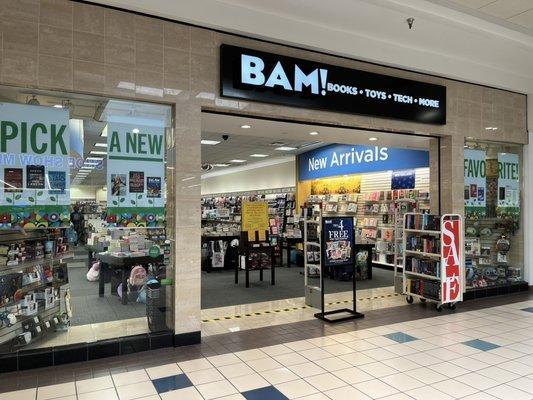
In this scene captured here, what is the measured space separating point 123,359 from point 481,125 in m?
6.43

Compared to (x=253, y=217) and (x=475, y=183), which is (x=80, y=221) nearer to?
(x=253, y=217)

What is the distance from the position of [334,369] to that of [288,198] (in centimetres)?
1131

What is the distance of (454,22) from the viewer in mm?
5082

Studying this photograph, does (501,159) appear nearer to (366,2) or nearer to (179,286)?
(366,2)

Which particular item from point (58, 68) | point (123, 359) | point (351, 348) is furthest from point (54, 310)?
point (351, 348)

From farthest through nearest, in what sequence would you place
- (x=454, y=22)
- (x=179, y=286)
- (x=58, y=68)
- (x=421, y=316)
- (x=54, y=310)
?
(x=421, y=316)
(x=454, y=22)
(x=179, y=286)
(x=54, y=310)
(x=58, y=68)

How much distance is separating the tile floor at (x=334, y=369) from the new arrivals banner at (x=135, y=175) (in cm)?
146

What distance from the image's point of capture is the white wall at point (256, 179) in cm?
1531

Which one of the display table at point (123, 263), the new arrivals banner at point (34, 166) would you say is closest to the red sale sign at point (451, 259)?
the display table at point (123, 263)

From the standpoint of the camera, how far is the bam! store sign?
5637mm

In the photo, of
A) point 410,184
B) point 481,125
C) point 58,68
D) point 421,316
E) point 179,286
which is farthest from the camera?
point 410,184

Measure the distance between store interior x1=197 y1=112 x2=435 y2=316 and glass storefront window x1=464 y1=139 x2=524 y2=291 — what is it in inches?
39.3

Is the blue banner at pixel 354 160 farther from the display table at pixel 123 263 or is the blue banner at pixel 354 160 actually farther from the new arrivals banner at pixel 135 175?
the display table at pixel 123 263

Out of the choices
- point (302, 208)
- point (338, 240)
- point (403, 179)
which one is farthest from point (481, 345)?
point (302, 208)
